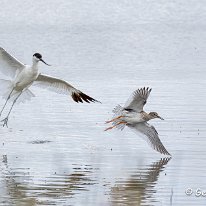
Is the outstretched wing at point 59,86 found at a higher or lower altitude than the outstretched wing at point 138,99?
higher

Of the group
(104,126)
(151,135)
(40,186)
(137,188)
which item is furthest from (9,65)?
(137,188)

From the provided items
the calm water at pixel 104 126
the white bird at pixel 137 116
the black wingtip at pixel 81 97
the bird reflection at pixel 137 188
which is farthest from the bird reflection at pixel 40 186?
the black wingtip at pixel 81 97

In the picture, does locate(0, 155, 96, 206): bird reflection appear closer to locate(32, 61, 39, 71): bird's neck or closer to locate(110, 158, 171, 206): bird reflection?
locate(110, 158, 171, 206): bird reflection

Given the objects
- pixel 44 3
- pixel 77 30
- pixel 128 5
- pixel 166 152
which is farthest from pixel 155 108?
pixel 44 3

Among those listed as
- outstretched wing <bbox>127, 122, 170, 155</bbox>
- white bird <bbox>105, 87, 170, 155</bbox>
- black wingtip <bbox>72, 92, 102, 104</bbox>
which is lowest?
outstretched wing <bbox>127, 122, 170, 155</bbox>

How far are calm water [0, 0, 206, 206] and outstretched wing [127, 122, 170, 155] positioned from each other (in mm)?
181

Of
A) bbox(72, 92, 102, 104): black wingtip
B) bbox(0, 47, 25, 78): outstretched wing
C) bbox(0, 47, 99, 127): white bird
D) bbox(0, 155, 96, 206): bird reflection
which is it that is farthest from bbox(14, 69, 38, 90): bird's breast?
bbox(0, 155, 96, 206): bird reflection

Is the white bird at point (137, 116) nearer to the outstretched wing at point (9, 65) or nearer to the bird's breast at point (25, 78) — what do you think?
the bird's breast at point (25, 78)

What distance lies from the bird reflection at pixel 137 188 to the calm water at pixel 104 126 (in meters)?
0.01

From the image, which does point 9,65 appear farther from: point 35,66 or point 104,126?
point 104,126

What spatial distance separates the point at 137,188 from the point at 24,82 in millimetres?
4732

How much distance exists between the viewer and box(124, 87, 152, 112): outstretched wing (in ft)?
44.4

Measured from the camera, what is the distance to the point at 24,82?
1541 cm

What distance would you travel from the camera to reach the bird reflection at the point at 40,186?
10535 mm
